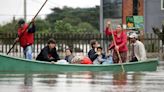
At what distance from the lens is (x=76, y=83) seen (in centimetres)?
1389

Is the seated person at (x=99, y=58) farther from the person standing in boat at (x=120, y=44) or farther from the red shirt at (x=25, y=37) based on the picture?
the red shirt at (x=25, y=37)

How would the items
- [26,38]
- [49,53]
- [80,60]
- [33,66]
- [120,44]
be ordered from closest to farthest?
[33,66] < [80,60] < [49,53] < [120,44] < [26,38]

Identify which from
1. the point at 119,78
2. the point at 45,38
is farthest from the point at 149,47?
the point at 119,78

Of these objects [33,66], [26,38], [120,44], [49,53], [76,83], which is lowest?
[76,83]

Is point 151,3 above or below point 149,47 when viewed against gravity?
above

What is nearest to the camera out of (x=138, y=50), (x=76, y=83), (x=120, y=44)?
(x=76, y=83)

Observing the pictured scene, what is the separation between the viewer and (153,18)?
4359 centimetres

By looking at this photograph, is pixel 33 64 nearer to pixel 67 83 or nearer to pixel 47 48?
pixel 47 48

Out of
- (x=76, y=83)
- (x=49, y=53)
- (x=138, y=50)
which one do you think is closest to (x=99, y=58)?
(x=138, y=50)

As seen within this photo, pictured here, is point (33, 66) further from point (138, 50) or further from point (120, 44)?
point (138, 50)

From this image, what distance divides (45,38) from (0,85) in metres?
16.9

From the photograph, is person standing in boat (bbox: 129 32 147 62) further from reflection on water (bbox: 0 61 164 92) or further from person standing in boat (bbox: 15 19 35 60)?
person standing in boat (bbox: 15 19 35 60)

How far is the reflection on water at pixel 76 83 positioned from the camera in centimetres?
1234

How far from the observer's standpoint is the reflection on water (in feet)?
40.5
